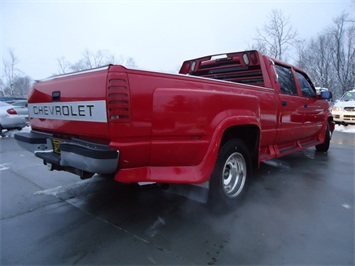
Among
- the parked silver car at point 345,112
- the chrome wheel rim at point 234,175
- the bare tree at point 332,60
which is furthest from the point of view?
the bare tree at point 332,60

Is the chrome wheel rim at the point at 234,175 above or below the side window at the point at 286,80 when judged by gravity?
below

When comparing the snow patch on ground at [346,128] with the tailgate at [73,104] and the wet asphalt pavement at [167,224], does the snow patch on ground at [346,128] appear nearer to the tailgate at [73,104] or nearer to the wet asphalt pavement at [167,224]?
the wet asphalt pavement at [167,224]

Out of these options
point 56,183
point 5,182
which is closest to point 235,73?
point 56,183

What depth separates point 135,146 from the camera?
7.38 feet

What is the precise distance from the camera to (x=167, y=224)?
2.74 m

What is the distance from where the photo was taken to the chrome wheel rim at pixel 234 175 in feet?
10.7

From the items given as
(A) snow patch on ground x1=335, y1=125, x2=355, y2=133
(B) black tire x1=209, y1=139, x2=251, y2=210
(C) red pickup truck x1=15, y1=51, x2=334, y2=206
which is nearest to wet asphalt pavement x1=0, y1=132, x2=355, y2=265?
(B) black tire x1=209, y1=139, x2=251, y2=210

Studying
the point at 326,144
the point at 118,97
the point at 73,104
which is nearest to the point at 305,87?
the point at 326,144

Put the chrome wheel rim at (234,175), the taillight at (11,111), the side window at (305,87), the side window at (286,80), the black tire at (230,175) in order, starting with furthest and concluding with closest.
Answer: the taillight at (11,111)
the side window at (305,87)
the side window at (286,80)
the chrome wheel rim at (234,175)
the black tire at (230,175)

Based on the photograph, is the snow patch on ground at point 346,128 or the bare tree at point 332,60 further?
the bare tree at point 332,60

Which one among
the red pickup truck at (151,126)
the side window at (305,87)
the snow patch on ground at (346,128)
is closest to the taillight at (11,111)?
the red pickup truck at (151,126)

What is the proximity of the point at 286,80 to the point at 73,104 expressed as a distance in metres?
3.58

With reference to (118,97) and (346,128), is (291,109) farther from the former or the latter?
(346,128)

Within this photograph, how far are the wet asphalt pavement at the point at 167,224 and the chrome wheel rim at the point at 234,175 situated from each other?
0.22 meters
